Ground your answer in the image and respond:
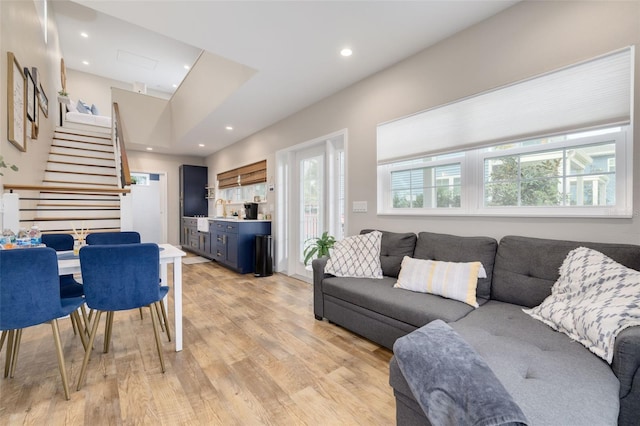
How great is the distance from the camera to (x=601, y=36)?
1733 mm

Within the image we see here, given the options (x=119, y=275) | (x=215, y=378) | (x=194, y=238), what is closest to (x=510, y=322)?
(x=215, y=378)

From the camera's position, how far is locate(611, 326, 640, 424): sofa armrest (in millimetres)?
1022

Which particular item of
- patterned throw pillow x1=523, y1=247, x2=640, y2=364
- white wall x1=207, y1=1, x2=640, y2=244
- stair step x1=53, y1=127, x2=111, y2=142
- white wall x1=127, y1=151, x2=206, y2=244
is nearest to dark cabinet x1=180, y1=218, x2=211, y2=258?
white wall x1=127, y1=151, x2=206, y2=244

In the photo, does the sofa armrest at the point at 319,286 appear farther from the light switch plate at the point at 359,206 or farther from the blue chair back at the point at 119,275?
the blue chair back at the point at 119,275

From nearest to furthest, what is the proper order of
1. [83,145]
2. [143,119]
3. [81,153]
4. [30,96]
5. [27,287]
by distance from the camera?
1. [27,287]
2. [30,96]
3. [81,153]
4. [83,145]
5. [143,119]

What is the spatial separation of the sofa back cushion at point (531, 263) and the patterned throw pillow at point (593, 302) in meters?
0.07

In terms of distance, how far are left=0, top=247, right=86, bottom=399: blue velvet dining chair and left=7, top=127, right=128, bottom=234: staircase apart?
200cm

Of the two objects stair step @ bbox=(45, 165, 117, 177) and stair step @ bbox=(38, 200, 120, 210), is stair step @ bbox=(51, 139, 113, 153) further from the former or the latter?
stair step @ bbox=(38, 200, 120, 210)

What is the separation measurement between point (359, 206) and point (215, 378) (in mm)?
2205

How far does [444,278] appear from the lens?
204 cm

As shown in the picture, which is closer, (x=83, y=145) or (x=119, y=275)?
(x=119, y=275)

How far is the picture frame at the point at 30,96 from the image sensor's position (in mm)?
2971

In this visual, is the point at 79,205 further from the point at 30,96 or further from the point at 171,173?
the point at 171,173

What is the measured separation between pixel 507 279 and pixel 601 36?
1656 mm
